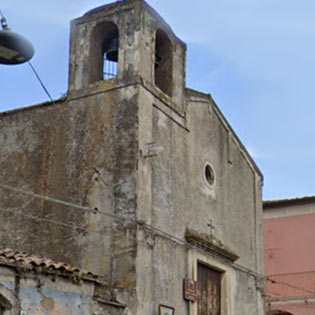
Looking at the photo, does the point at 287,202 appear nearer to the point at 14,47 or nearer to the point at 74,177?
the point at 74,177

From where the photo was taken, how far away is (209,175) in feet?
65.7

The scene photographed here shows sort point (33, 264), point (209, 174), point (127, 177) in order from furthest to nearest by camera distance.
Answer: point (209, 174)
point (127, 177)
point (33, 264)

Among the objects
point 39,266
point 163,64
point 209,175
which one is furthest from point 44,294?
point 163,64

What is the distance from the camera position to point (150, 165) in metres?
17.1

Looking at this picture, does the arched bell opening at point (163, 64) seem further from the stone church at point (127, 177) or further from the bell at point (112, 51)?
the bell at point (112, 51)

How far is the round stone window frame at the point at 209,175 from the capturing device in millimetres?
19777

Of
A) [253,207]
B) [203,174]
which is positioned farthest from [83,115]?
[253,207]

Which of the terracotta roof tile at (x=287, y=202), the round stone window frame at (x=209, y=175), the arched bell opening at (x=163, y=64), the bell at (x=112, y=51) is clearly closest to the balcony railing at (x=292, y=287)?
the terracotta roof tile at (x=287, y=202)

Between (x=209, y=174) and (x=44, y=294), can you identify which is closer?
(x=44, y=294)

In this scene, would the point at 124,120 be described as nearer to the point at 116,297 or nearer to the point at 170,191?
the point at 170,191

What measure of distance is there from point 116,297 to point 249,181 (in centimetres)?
759

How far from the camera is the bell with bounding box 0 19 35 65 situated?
9.19 metres

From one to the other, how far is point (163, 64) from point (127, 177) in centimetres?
392

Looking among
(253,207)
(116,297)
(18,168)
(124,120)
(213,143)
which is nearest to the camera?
(116,297)
